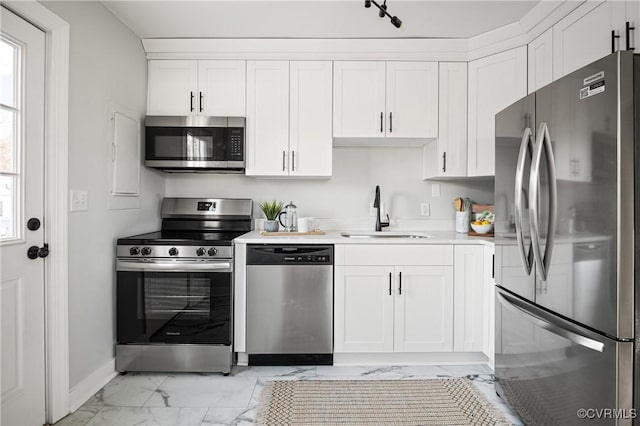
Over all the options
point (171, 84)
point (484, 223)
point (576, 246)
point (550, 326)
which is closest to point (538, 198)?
point (576, 246)

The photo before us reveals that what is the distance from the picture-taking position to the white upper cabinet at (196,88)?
2.85 metres

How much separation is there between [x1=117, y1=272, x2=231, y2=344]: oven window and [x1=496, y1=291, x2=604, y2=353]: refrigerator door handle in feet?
5.59

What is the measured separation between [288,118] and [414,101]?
3.26 feet

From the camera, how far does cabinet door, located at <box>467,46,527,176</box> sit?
2.63m

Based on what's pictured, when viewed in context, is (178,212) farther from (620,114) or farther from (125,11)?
(620,114)

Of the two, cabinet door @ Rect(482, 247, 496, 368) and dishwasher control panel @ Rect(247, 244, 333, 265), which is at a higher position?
dishwasher control panel @ Rect(247, 244, 333, 265)

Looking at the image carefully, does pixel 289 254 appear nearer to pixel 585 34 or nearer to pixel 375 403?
pixel 375 403

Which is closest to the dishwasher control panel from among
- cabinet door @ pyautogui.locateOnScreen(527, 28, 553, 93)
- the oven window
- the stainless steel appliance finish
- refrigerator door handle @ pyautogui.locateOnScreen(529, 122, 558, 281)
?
the oven window

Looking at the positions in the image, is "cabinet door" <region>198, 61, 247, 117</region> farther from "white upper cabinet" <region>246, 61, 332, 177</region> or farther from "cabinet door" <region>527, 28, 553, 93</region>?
"cabinet door" <region>527, 28, 553, 93</region>

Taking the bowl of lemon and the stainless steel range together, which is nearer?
the stainless steel range

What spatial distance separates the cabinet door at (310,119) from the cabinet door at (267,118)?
2.3 inches

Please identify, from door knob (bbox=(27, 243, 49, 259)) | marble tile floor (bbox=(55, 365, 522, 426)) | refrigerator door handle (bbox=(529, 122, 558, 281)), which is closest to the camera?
refrigerator door handle (bbox=(529, 122, 558, 281))

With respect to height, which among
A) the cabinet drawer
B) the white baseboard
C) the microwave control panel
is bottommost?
the white baseboard

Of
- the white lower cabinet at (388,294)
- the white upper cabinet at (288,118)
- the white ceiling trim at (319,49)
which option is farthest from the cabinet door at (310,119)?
the white lower cabinet at (388,294)
